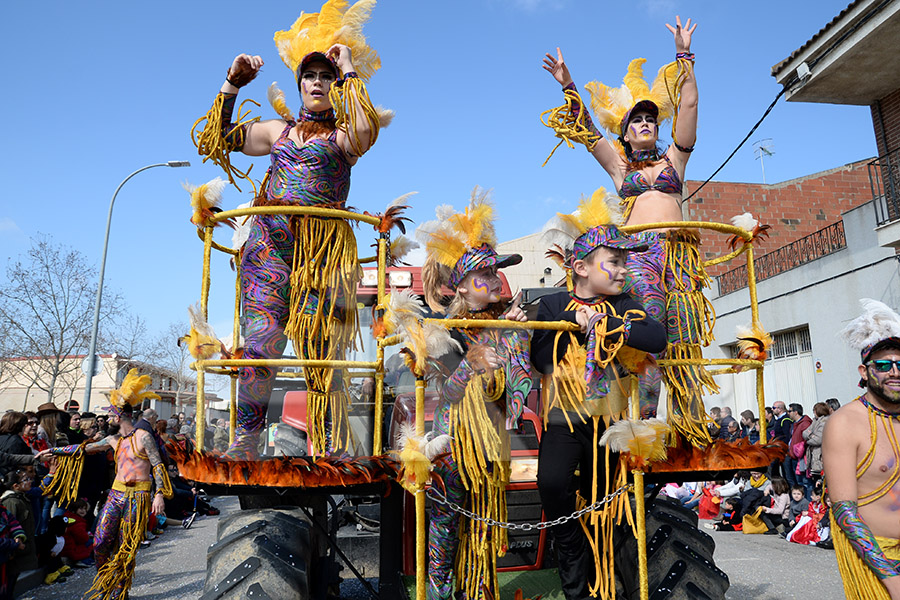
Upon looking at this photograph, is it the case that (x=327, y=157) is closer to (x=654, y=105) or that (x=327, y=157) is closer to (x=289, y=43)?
(x=289, y=43)

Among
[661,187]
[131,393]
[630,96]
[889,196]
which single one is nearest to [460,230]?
[661,187]

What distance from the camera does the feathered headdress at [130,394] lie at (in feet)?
22.5

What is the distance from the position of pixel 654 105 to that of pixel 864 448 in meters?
2.15

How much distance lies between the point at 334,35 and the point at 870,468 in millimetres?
3485

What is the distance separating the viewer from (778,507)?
1054 centimetres

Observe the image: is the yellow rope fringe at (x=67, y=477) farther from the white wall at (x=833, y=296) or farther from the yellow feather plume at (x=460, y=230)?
the white wall at (x=833, y=296)

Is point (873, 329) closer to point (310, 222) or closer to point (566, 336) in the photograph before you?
point (566, 336)

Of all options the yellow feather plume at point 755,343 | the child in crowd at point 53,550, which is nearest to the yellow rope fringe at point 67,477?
the child in crowd at point 53,550

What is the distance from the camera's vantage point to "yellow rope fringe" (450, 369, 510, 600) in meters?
2.92

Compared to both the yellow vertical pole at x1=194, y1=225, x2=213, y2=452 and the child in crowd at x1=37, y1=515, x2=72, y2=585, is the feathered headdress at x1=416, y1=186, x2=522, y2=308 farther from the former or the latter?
the child in crowd at x1=37, y1=515, x2=72, y2=585

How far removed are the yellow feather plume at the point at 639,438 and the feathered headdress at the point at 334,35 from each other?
234 cm

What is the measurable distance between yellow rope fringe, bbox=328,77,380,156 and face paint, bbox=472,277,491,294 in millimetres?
978

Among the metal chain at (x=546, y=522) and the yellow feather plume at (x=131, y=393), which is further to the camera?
the yellow feather plume at (x=131, y=393)

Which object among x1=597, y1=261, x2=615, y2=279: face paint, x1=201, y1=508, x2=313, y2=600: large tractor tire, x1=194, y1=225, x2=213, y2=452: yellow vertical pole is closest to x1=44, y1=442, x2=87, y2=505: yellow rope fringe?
x1=194, y1=225, x2=213, y2=452: yellow vertical pole
